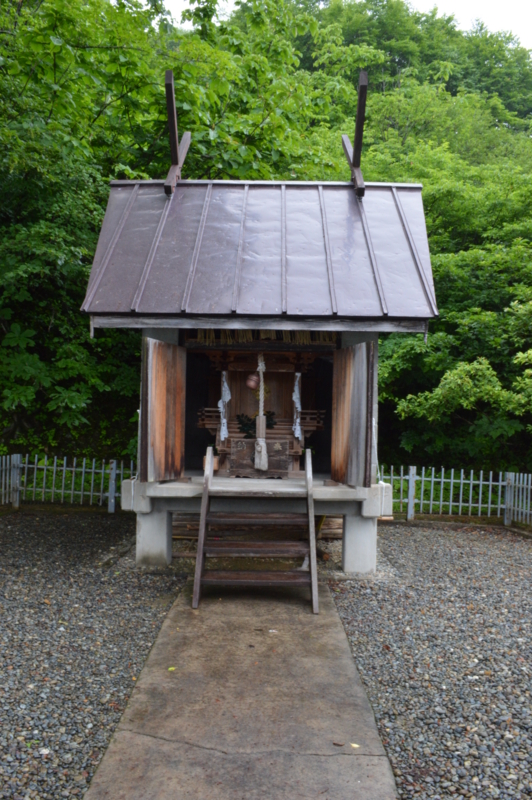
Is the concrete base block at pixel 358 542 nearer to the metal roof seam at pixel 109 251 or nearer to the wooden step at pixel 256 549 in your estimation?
the wooden step at pixel 256 549

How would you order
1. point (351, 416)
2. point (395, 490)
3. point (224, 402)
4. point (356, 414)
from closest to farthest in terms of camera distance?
point (356, 414) < point (351, 416) < point (224, 402) < point (395, 490)

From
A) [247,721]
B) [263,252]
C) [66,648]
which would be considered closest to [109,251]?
[263,252]

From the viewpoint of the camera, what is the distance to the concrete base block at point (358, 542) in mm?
7242

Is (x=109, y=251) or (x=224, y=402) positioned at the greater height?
(x=109, y=251)

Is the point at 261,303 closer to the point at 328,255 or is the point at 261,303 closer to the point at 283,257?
the point at 283,257

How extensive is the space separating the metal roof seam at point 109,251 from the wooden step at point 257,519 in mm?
2879

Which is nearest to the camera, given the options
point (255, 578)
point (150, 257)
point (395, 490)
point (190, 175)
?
point (255, 578)

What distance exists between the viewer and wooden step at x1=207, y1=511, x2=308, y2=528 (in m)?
6.55

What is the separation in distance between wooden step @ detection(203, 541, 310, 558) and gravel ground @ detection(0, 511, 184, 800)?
0.72 m

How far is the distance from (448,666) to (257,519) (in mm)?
2602

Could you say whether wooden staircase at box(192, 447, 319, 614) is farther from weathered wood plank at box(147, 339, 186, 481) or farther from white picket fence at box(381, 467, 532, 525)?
white picket fence at box(381, 467, 532, 525)

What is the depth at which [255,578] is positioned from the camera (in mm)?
6113

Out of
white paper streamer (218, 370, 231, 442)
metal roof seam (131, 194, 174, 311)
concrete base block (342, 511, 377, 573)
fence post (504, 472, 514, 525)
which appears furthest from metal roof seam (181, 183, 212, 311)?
fence post (504, 472, 514, 525)

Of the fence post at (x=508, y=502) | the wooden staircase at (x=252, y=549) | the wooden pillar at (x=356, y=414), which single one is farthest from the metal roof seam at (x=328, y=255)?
the fence post at (x=508, y=502)
